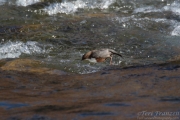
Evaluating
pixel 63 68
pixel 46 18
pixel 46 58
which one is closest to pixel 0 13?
pixel 46 18

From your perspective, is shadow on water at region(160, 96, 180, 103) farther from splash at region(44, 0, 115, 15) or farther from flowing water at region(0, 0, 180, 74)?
splash at region(44, 0, 115, 15)

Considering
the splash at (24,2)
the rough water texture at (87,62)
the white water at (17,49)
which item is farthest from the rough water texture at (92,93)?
the splash at (24,2)

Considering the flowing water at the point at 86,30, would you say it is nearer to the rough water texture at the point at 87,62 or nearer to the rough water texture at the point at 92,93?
the rough water texture at the point at 87,62

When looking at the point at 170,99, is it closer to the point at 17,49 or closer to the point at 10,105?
the point at 10,105

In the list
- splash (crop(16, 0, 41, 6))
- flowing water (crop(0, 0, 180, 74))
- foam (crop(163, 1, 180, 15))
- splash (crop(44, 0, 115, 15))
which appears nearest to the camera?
flowing water (crop(0, 0, 180, 74))

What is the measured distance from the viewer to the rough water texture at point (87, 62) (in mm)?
3557

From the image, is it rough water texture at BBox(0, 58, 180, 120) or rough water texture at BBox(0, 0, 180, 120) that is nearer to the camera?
rough water texture at BBox(0, 58, 180, 120)

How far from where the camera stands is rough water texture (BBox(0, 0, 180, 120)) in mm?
3557

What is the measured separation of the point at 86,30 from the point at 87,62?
6.86ft

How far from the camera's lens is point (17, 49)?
632 centimetres

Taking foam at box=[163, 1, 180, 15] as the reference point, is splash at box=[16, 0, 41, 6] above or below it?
above

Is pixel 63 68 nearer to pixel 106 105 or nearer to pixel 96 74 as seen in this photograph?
pixel 96 74

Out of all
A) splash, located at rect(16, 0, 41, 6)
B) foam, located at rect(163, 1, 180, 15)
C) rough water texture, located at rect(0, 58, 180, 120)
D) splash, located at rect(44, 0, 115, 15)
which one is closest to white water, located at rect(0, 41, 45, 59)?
rough water texture, located at rect(0, 58, 180, 120)

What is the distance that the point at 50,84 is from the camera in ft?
14.5
